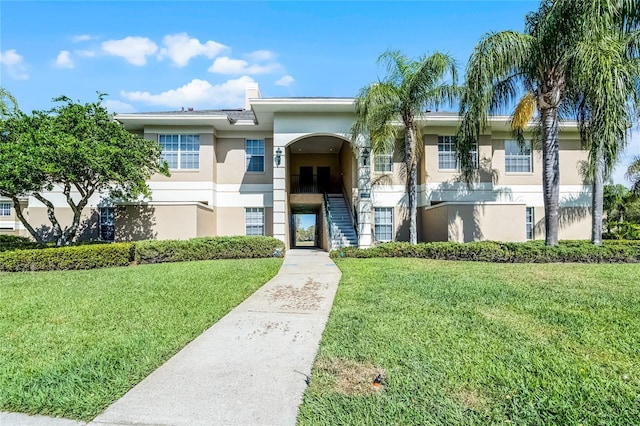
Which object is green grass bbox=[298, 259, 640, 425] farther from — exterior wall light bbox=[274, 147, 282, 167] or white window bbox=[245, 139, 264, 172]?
white window bbox=[245, 139, 264, 172]

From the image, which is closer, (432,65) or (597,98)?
(597,98)

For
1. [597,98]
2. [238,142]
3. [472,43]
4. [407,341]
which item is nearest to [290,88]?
[238,142]

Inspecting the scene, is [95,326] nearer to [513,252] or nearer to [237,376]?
[237,376]

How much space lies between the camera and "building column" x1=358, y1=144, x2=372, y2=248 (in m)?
15.5

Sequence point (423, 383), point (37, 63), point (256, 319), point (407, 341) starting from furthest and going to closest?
point (37, 63), point (256, 319), point (407, 341), point (423, 383)

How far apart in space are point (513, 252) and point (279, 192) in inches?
376

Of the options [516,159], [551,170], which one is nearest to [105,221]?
[551,170]

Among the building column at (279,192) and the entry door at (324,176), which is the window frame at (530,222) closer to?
the entry door at (324,176)

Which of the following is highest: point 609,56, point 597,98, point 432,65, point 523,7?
point 523,7

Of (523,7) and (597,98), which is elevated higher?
(523,7)

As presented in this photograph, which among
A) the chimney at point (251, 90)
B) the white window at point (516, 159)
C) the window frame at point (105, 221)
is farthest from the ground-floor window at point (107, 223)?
the white window at point (516, 159)

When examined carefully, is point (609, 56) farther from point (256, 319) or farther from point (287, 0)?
point (256, 319)

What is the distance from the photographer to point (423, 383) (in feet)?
11.3

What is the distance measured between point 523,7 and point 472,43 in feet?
7.61
